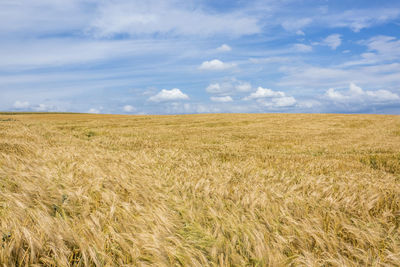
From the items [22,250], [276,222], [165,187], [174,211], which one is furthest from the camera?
[165,187]

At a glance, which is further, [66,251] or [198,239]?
[198,239]

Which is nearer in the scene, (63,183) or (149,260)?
(149,260)

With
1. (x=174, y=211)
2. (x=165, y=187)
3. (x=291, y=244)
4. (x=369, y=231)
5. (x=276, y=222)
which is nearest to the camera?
(x=291, y=244)

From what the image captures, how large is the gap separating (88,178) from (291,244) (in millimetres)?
2830

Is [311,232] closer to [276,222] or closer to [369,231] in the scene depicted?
[276,222]

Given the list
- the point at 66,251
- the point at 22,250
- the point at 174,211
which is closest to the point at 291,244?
the point at 174,211

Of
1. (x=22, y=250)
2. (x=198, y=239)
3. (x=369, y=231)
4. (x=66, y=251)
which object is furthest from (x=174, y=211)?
(x=369, y=231)

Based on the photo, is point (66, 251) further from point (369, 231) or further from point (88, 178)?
point (369, 231)

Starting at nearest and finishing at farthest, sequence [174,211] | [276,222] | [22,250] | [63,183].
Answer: [22,250], [276,222], [174,211], [63,183]

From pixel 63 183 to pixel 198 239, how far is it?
206 cm

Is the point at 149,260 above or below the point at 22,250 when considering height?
below

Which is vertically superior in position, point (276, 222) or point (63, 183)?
point (63, 183)

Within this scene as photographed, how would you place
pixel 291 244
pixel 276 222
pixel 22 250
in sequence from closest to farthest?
pixel 22 250
pixel 291 244
pixel 276 222

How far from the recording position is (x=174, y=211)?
9.38ft
